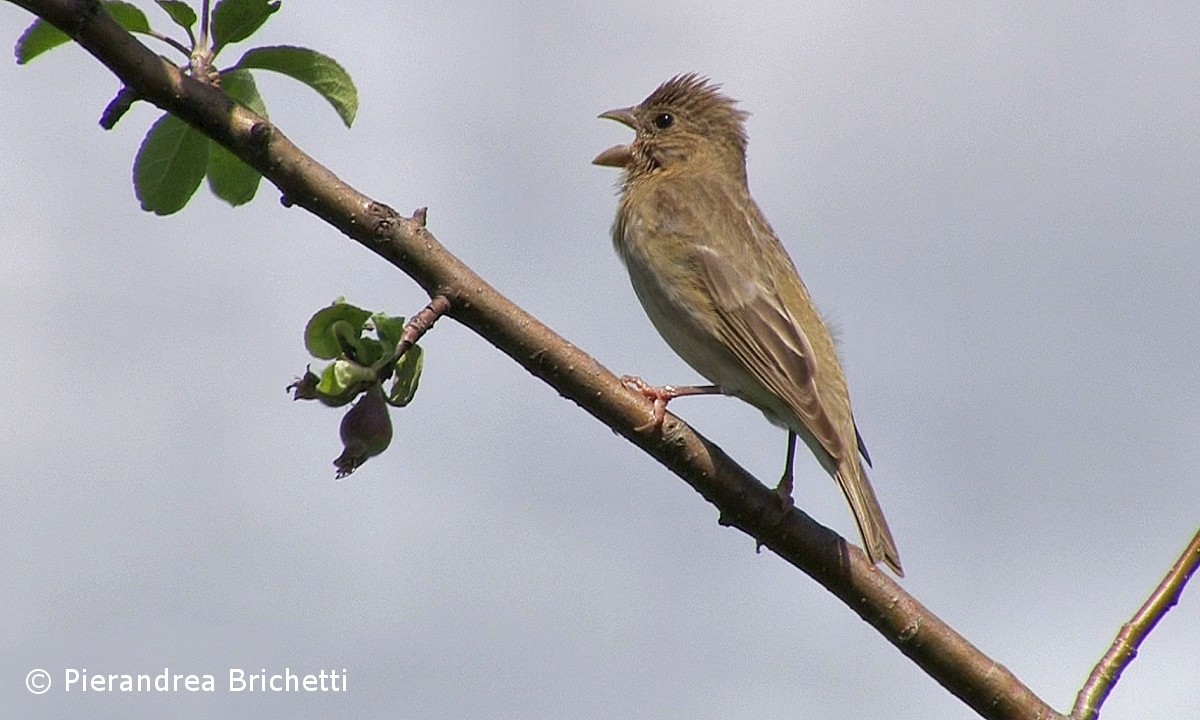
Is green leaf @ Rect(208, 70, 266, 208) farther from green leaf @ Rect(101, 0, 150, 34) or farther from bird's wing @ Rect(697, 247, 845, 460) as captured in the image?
bird's wing @ Rect(697, 247, 845, 460)

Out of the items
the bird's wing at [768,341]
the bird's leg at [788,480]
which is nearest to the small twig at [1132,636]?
the bird's leg at [788,480]

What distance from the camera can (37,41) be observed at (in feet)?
12.4

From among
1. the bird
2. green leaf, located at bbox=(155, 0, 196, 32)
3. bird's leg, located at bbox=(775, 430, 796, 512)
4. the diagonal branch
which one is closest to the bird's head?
the bird

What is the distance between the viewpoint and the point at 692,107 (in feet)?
32.6

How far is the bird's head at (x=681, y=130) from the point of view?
9.57m

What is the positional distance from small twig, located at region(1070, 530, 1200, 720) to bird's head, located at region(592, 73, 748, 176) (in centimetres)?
603

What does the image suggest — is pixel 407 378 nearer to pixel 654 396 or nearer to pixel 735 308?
pixel 654 396

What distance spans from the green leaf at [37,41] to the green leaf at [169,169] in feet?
1.09

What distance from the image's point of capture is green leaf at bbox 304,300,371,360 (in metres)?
3.50

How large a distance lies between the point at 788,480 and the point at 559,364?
6.78 feet

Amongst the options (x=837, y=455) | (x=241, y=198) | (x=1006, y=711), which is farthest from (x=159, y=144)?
(x=837, y=455)

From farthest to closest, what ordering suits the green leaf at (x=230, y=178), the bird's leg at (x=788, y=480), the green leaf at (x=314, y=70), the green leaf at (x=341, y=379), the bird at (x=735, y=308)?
1. the bird at (x=735, y=308)
2. the bird's leg at (x=788, y=480)
3. the green leaf at (x=230, y=178)
4. the green leaf at (x=314, y=70)
5. the green leaf at (x=341, y=379)

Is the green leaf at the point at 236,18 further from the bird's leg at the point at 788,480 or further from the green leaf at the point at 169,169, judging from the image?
the bird's leg at the point at 788,480

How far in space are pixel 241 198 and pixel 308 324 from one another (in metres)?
0.68
